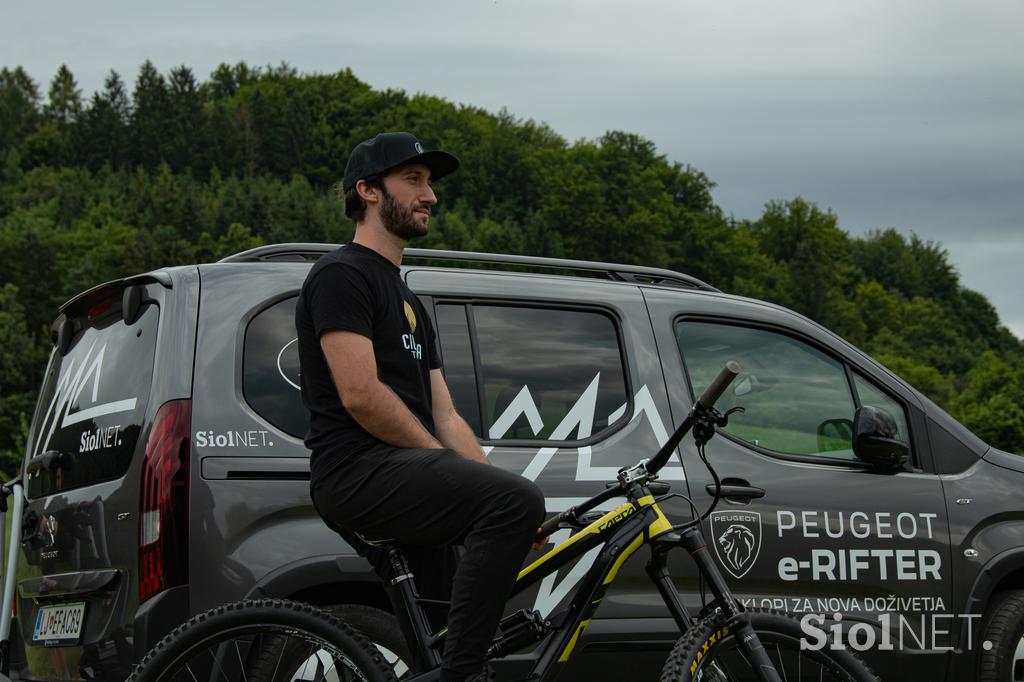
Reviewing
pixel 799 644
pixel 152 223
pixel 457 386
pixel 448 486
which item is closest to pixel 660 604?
pixel 457 386

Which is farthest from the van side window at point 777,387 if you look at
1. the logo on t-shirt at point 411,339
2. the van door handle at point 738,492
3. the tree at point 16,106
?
the tree at point 16,106

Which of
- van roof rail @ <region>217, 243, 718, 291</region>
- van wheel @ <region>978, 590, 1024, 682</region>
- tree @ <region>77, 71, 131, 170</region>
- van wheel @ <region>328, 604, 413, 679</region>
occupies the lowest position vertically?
van wheel @ <region>978, 590, 1024, 682</region>

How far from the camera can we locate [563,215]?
98.0 meters

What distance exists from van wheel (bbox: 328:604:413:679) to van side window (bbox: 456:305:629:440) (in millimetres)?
784

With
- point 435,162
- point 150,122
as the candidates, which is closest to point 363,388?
point 435,162

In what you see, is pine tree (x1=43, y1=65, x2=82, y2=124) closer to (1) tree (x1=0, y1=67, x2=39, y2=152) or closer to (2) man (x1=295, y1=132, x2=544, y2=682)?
(1) tree (x1=0, y1=67, x2=39, y2=152)

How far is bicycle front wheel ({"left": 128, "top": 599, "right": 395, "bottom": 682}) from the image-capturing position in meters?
3.12

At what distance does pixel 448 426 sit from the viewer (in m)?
3.72

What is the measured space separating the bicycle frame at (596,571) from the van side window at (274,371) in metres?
1.13

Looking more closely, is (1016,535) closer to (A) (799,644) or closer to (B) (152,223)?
(A) (799,644)

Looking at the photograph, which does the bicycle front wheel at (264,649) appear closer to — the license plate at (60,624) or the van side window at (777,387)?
the license plate at (60,624)

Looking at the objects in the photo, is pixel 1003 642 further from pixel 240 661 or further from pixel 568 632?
pixel 240 661

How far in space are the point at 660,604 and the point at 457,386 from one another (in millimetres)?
1047

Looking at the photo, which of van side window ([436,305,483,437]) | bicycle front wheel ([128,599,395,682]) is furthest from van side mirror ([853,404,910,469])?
bicycle front wheel ([128,599,395,682])
